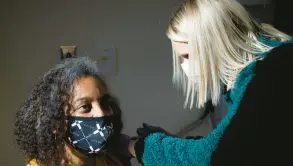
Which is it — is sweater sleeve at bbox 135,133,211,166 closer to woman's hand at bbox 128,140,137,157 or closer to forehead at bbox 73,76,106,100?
woman's hand at bbox 128,140,137,157

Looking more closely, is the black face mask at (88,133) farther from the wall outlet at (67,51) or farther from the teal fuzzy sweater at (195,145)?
the wall outlet at (67,51)

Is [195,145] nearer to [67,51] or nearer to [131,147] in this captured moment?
[131,147]

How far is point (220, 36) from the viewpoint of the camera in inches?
38.7

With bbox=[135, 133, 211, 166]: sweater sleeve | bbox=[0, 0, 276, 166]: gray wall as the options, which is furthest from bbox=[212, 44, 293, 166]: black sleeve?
bbox=[0, 0, 276, 166]: gray wall

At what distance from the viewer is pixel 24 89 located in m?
2.28

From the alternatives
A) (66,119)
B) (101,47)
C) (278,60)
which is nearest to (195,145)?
(278,60)

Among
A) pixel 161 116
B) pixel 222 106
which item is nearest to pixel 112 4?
pixel 161 116

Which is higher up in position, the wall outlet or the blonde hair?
the blonde hair

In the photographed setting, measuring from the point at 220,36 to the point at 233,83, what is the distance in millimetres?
168

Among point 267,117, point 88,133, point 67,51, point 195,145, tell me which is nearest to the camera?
point 267,117

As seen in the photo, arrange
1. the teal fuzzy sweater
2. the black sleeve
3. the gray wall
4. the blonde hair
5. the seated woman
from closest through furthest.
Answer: the black sleeve
the teal fuzzy sweater
the blonde hair
the seated woman
the gray wall

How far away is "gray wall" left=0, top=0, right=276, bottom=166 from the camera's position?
7.32 feet

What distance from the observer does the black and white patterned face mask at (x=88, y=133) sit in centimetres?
127

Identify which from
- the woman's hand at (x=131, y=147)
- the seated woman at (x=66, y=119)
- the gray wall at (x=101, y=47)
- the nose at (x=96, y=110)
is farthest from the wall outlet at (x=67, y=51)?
the woman's hand at (x=131, y=147)
